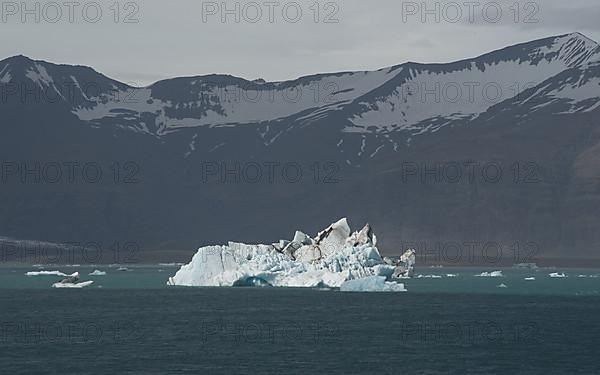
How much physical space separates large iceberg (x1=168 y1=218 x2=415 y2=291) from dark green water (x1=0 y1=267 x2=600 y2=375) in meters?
2.93

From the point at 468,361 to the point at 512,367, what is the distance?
9.84 ft

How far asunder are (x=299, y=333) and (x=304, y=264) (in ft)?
170

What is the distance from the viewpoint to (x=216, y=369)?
63812 mm

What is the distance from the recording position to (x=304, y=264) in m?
134

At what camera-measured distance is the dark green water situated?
65812 millimetres

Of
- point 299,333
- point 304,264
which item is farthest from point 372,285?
point 299,333

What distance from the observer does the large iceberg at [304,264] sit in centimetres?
12675

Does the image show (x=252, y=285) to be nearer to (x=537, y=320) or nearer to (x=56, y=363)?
(x=537, y=320)

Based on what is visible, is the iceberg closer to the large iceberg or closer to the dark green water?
the large iceberg

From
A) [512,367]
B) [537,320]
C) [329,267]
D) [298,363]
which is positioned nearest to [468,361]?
[512,367]

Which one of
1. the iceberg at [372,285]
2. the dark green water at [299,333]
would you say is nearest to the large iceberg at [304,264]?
the iceberg at [372,285]

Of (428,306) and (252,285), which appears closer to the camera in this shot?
(428,306)

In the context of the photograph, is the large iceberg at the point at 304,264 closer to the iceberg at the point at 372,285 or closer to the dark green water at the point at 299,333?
the iceberg at the point at 372,285

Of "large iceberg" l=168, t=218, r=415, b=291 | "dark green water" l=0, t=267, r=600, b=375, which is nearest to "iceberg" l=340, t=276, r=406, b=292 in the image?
"large iceberg" l=168, t=218, r=415, b=291
